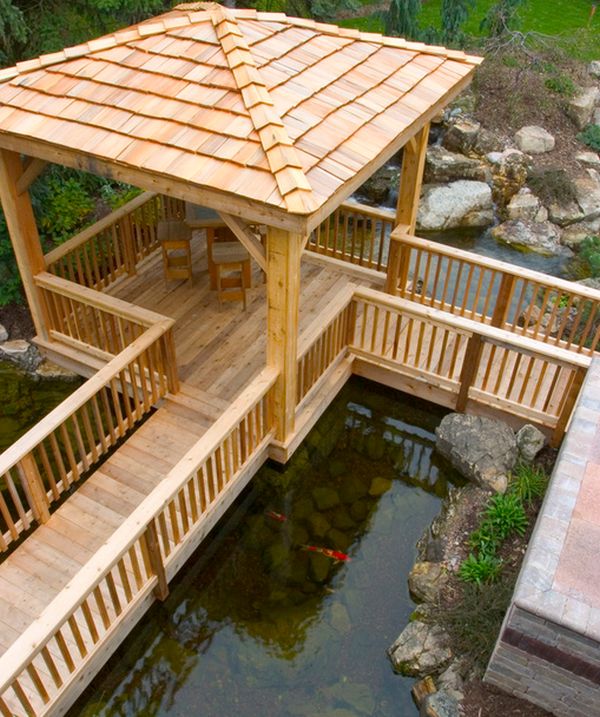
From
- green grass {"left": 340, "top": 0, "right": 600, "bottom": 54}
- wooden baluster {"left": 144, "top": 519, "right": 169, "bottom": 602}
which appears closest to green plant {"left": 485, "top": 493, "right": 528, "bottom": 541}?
wooden baluster {"left": 144, "top": 519, "right": 169, "bottom": 602}

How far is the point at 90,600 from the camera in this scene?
5508 mm

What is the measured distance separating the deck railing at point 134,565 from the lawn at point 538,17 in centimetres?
1663

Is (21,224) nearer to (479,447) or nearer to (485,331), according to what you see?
(485,331)

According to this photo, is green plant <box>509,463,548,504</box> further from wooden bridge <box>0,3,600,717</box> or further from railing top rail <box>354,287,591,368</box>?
railing top rail <box>354,287,591,368</box>

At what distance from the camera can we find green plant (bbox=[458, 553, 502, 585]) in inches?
238

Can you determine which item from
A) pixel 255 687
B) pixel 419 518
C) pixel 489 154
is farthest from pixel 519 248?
pixel 255 687

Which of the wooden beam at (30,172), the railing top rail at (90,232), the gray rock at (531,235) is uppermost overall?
the wooden beam at (30,172)

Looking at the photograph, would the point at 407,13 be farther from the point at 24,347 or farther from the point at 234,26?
the point at 24,347

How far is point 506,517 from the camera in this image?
6.47 meters

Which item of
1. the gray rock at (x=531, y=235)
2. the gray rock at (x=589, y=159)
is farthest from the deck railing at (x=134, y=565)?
the gray rock at (x=589, y=159)

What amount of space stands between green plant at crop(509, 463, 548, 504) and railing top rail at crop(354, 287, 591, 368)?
3.97 feet

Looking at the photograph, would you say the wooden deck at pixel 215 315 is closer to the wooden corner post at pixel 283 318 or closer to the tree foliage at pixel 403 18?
the wooden corner post at pixel 283 318

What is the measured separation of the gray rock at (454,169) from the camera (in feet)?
43.1

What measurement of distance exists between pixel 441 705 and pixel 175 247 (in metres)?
5.96
